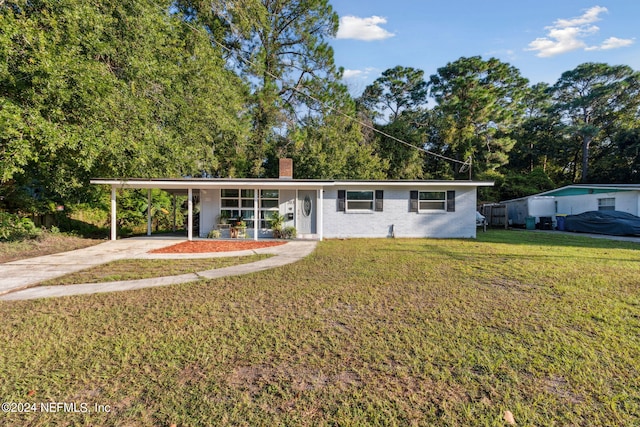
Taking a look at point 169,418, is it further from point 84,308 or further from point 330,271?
point 330,271

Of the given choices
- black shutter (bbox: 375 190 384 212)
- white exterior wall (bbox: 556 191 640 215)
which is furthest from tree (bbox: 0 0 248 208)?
white exterior wall (bbox: 556 191 640 215)

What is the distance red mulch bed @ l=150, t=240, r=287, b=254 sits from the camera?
9.97 m

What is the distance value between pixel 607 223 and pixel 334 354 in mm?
18345

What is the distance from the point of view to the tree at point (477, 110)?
2648 cm

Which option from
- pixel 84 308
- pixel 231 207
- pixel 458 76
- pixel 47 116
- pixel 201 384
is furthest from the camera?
pixel 458 76

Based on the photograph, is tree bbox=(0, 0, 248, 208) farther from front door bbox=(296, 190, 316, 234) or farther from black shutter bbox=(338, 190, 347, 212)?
black shutter bbox=(338, 190, 347, 212)

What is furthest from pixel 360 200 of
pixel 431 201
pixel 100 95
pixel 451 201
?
pixel 100 95

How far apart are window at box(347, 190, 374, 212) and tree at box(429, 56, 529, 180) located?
16560 mm

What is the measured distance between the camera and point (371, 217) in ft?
45.3

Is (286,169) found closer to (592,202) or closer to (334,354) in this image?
(334,354)

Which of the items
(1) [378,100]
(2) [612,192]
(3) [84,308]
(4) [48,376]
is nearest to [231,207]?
(3) [84,308]

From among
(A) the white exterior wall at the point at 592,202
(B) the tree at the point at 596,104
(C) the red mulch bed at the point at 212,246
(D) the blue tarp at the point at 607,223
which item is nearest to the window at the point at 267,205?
(C) the red mulch bed at the point at 212,246

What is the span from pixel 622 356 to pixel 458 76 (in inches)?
1222

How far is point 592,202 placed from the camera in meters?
18.1
